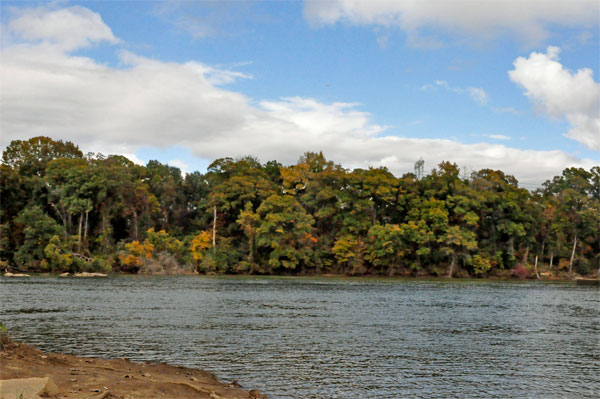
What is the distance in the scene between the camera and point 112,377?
40.6 feet

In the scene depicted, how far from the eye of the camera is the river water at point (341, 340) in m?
15.1

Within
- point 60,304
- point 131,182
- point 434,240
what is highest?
point 131,182

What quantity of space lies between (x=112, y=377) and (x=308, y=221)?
211 feet

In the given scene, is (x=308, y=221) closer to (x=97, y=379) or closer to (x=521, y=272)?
(x=521, y=272)

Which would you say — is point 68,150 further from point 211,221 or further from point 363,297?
point 363,297

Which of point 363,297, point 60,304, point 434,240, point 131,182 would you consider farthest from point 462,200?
point 60,304

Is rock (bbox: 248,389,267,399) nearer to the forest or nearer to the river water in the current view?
the river water

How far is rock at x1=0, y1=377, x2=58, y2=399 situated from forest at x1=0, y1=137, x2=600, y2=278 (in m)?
62.6

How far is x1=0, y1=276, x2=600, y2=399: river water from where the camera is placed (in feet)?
49.4

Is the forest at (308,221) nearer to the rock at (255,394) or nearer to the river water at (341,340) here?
the river water at (341,340)

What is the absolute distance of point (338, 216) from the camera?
82.0 metres

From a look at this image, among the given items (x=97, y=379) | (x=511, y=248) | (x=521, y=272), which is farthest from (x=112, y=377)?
(x=511, y=248)

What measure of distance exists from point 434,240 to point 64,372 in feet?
225

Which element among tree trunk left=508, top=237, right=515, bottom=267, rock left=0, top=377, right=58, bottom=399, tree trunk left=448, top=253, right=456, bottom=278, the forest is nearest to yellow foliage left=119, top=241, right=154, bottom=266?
the forest
